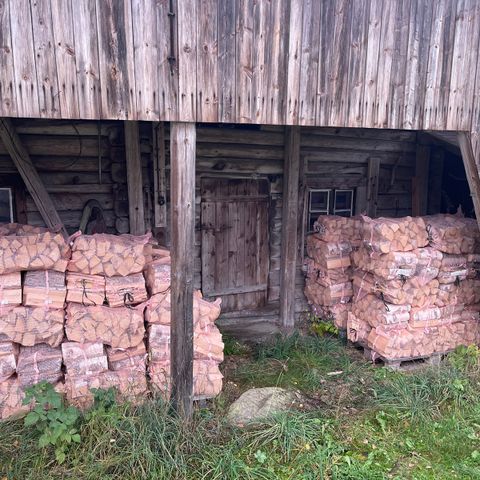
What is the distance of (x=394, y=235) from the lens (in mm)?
5785

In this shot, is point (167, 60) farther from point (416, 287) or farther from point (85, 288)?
point (416, 287)

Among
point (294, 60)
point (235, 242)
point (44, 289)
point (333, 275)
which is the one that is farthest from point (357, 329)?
point (44, 289)

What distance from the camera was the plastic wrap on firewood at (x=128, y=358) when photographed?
15.0ft

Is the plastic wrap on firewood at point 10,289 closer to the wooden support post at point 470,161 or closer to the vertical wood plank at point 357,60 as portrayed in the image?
the vertical wood plank at point 357,60

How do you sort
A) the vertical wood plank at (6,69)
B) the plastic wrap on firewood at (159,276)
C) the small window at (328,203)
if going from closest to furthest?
the vertical wood plank at (6,69), the plastic wrap on firewood at (159,276), the small window at (328,203)

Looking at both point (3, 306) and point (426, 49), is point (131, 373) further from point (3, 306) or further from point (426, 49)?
point (426, 49)

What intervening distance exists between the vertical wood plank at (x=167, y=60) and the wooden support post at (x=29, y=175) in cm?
233

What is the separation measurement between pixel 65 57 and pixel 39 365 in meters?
2.92

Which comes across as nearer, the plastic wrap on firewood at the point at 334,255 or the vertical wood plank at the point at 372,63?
the vertical wood plank at the point at 372,63

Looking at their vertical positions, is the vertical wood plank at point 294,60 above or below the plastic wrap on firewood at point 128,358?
above

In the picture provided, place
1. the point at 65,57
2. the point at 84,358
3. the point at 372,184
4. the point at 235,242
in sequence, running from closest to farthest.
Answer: the point at 65,57 → the point at 84,358 → the point at 235,242 → the point at 372,184

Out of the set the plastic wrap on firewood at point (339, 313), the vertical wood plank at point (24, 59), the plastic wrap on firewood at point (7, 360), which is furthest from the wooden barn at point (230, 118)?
the plastic wrap on firewood at point (7, 360)

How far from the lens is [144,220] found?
6.08 metres

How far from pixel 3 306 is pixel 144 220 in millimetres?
2282
